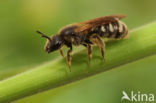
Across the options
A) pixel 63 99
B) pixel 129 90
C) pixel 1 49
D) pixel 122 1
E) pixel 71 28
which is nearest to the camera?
pixel 71 28

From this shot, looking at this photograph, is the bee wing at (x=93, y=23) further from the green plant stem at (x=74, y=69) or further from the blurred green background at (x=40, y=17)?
the blurred green background at (x=40, y=17)

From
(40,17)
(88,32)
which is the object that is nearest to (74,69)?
(88,32)

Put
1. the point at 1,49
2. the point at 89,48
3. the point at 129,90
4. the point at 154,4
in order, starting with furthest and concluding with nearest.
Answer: the point at 154,4, the point at 1,49, the point at 129,90, the point at 89,48

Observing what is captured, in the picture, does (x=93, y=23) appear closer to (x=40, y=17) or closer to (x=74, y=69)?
(x=74, y=69)

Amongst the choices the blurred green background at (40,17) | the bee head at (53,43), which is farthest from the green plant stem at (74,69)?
the blurred green background at (40,17)

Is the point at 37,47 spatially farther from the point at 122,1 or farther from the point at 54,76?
the point at 54,76

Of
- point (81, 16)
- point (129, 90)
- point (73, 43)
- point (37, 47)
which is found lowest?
point (129, 90)

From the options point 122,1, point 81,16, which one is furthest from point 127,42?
point 122,1
